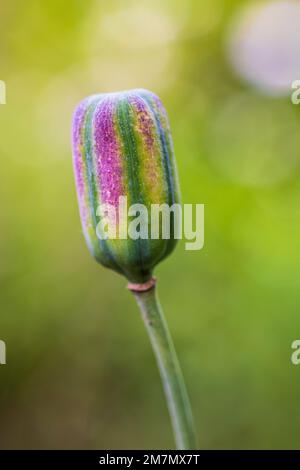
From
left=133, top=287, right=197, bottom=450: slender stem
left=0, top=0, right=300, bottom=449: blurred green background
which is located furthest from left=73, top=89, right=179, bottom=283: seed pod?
left=0, top=0, right=300, bottom=449: blurred green background

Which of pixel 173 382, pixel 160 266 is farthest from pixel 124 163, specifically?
pixel 160 266

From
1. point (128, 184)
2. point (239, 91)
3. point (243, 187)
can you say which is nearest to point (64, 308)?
point (243, 187)

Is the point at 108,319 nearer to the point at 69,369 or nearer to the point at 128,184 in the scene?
the point at 69,369

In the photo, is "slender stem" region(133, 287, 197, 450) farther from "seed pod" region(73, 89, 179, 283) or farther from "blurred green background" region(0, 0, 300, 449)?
"blurred green background" region(0, 0, 300, 449)

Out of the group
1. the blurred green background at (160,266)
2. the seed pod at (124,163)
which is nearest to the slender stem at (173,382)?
the seed pod at (124,163)

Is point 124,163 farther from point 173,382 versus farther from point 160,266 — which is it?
point 160,266

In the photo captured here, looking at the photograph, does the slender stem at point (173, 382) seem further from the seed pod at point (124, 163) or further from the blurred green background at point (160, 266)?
the blurred green background at point (160, 266)
